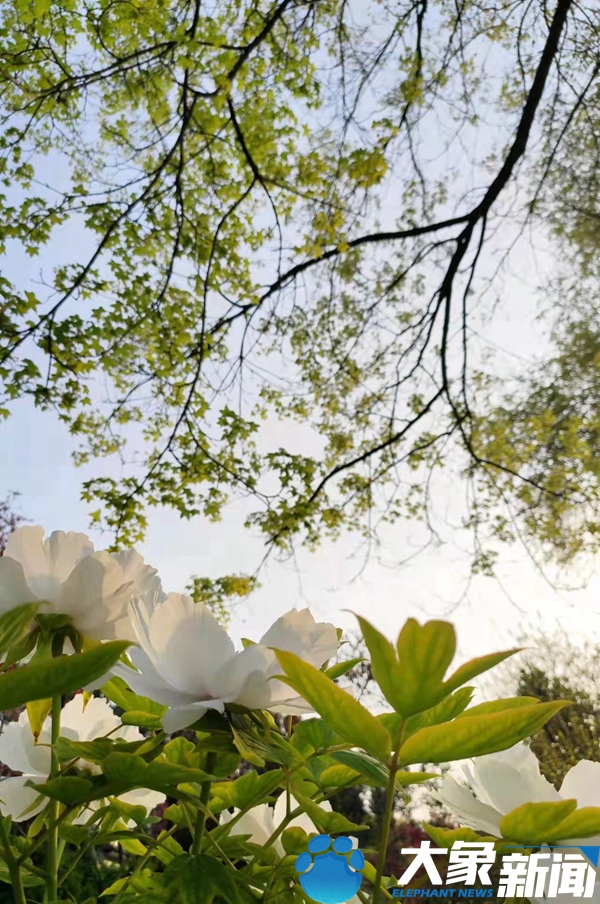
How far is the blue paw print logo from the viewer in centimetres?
28

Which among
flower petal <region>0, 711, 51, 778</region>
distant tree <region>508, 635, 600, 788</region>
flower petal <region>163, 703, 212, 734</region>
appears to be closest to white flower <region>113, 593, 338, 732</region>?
flower petal <region>163, 703, 212, 734</region>

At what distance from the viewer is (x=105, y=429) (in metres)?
3.53

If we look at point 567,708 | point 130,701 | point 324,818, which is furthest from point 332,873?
point 567,708

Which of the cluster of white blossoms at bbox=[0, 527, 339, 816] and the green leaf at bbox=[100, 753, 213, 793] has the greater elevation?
the cluster of white blossoms at bbox=[0, 527, 339, 816]

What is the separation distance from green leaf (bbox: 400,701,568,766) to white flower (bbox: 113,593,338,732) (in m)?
0.05

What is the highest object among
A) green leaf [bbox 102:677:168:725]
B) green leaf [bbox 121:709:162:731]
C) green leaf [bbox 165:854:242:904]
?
green leaf [bbox 102:677:168:725]

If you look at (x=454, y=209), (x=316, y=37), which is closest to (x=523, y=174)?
(x=454, y=209)

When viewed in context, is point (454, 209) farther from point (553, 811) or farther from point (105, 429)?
point (553, 811)

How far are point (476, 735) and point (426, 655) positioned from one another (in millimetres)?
38

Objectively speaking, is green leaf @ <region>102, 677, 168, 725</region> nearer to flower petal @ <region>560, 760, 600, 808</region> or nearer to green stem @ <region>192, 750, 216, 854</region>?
green stem @ <region>192, 750, 216, 854</region>

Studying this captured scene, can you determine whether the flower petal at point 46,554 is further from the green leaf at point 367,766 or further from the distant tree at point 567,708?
the distant tree at point 567,708

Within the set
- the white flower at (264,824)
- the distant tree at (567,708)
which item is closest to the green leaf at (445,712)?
the white flower at (264,824)

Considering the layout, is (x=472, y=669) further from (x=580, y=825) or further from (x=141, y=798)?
(x=141, y=798)

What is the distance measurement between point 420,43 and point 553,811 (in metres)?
3.69
